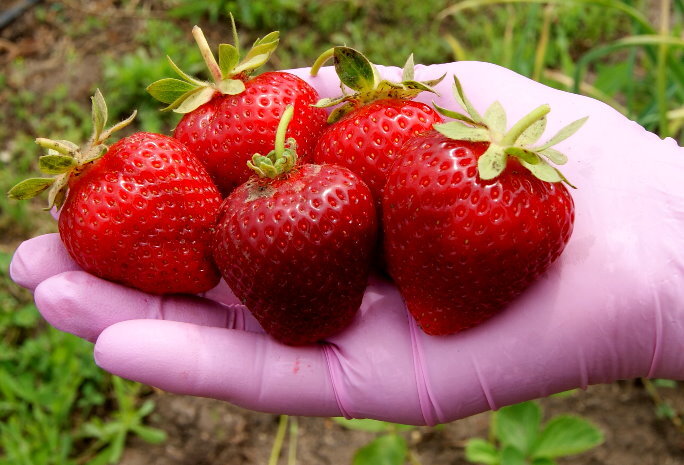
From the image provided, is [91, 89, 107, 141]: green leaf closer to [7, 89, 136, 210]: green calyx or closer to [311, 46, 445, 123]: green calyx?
[7, 89, 136, 210]: green calyx

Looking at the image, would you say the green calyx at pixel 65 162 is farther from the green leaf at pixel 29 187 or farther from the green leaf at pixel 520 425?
the green leaf at pixel 520 425

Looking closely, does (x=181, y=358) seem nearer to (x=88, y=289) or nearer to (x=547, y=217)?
(x=88, y=289)

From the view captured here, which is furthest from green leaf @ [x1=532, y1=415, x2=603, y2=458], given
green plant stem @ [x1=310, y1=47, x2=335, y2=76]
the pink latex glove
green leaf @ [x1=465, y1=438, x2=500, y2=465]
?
green plant stem @ [x1=310, y1=47, x2=335, y2=76]

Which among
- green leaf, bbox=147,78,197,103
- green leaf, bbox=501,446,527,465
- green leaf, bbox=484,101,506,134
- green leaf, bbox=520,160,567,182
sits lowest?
green leaf, bbox=501,446,527,465

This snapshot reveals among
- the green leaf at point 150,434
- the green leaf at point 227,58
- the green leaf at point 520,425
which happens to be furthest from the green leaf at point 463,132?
the green leaf at point 150,434

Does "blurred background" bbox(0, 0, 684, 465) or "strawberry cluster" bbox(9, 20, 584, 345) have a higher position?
"strawberry cluster" bbox(9, 20, 584, 345)

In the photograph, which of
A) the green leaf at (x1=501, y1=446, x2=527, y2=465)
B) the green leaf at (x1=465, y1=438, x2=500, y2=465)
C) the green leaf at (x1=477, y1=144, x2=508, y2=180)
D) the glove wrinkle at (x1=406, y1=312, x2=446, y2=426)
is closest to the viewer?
the green leaf at (x1=477, y1=144, x2=508, y2=180)
